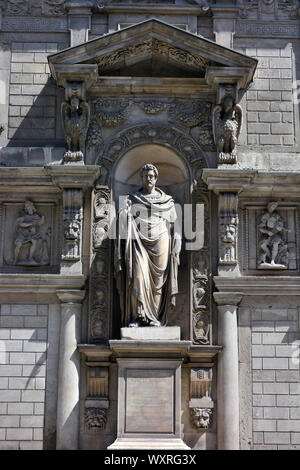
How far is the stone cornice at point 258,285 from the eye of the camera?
14547 millimetres

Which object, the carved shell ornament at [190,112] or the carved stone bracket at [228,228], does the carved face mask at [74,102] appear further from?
the carved stone bracket at [228,228]

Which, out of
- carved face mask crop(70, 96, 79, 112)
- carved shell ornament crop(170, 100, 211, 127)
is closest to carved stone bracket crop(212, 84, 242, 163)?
carved shell ornament crop(170, 100, 211, 127)

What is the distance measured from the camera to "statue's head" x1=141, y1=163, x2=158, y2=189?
1495 centimetres

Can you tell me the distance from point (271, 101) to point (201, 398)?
16.2 feet

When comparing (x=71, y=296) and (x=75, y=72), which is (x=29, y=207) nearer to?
(x=71, y=296)

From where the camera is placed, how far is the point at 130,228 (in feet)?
47.4

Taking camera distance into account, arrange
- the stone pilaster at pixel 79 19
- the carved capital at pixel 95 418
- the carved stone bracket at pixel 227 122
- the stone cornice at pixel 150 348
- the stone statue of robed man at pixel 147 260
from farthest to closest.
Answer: the stone pilaster at pixel 79 19 < the carved stone bracket at pixel 227 122 < the stone statue of robed man at pixel 147 260 < the carved capital at pixel 95 418 < the stone cornice at pixel 150 348

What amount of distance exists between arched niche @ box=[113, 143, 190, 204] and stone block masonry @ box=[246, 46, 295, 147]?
1246mm

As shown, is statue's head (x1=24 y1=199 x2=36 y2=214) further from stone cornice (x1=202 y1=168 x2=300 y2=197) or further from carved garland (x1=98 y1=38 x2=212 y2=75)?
stone cornice (x1=202 y1=168 x2=300 y2=197)

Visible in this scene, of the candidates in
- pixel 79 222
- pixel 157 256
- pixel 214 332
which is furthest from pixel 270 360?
pixel 79 222

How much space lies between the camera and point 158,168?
15836mm

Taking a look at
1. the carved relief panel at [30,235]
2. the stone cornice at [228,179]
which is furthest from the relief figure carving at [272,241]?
the carved relief panel at [30,235]

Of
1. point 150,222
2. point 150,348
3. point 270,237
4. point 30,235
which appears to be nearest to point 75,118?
point 30,235

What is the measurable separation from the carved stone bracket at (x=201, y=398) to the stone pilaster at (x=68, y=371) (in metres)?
1.70
